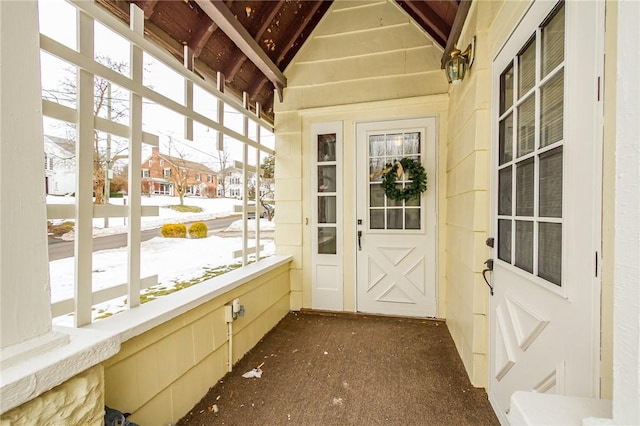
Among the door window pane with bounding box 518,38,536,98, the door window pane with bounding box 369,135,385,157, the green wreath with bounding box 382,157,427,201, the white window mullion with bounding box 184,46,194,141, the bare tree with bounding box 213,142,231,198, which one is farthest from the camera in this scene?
the door window pane with bounding box 369,135,385,157

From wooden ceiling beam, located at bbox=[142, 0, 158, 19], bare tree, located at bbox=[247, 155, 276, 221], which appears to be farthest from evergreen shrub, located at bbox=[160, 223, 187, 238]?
wooden ceiling beam, located at bbox=[142, 0, 158, 19]

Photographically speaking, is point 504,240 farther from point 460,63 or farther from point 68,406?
point 68,406

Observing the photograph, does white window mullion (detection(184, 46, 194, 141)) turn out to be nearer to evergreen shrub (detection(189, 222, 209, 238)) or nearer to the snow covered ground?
the snow covered ground

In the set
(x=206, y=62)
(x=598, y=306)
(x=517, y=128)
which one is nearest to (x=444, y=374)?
(x=598, y=306)

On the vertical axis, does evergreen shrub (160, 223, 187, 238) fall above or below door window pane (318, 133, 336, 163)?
below

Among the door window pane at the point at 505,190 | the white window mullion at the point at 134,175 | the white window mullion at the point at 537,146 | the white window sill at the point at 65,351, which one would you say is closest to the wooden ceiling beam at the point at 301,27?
the white window mullion at the point at 134,175

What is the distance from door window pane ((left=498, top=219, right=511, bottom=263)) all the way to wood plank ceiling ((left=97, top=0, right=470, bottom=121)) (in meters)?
1.68

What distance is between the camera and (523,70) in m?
1.52

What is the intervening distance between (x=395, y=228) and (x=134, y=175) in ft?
Answer: 8.38

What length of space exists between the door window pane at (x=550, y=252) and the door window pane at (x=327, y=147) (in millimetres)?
2386

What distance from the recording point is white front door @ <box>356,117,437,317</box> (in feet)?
10.3

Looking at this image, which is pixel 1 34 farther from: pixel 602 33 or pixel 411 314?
pixel 411 314

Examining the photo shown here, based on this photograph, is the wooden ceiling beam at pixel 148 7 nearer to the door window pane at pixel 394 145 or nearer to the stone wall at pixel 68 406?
the stone wall at pixel 68 406

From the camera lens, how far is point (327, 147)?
11.3 feet
